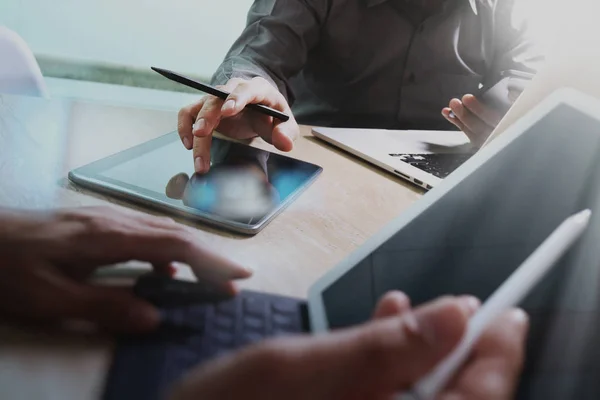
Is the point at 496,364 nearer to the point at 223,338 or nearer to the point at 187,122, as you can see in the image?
the point at 223,338

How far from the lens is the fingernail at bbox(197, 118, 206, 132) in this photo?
1.56 ft

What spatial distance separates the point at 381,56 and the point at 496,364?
0.78 meters

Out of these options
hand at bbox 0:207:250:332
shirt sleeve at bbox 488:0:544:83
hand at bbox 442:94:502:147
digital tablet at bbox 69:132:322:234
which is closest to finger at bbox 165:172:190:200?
digital tablet at bbox 69:132:322:234

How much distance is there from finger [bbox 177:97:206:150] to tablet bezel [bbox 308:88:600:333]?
0.78 ft

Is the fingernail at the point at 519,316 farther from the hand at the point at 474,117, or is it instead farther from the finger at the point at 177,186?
the hand at the point at 474,117

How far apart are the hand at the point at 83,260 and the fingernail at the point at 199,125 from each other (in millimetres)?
200

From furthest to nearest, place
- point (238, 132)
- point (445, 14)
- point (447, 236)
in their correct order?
point (445, 14)
point (238, 132)
point (447, 236)

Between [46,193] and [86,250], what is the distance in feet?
0.49

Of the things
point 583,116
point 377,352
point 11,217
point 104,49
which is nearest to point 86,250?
point 11,217

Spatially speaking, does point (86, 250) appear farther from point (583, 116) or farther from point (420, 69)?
point (420, 69)

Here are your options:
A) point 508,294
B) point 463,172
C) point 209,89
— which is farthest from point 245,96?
point 508,294

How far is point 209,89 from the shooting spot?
1.69ft

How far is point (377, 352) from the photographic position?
7.0 inches

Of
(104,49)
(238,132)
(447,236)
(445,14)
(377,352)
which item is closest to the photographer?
(377,352)
